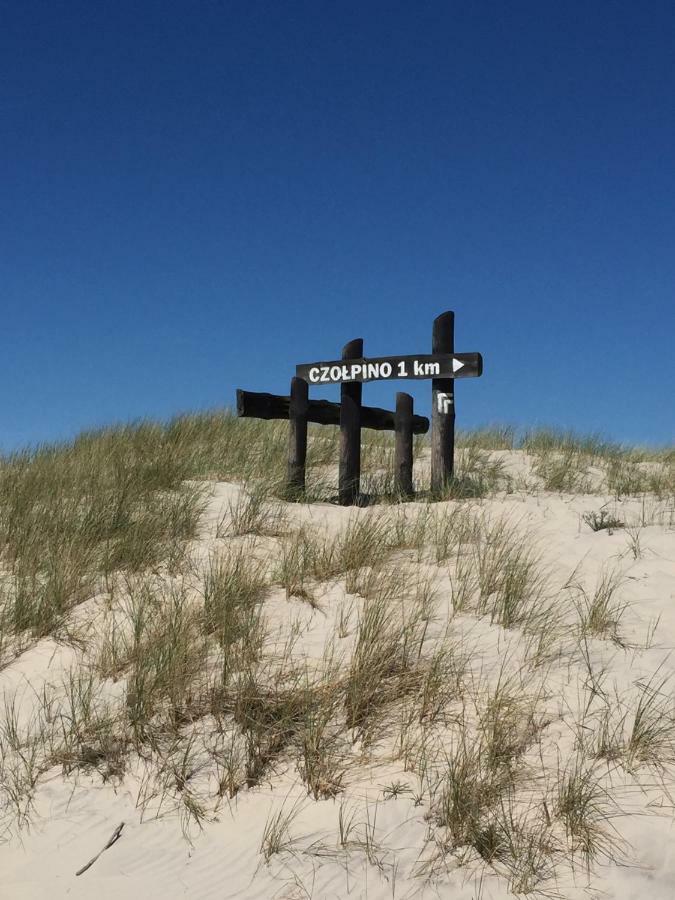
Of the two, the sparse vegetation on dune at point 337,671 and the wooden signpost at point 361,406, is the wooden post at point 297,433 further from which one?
the sparse vegetation on dune at point 337,671

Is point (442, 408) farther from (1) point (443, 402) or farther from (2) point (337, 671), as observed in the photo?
(2) point (337, 671)

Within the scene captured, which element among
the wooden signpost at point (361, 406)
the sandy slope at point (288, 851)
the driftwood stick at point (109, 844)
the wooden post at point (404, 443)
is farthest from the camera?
the wooden post at point (404, 443)

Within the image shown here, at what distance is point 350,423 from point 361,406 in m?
0.29

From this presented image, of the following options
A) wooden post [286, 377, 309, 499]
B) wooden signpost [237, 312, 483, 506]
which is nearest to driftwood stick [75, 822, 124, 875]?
wooden signpost [237, 312, 483, 506]

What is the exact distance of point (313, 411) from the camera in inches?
364

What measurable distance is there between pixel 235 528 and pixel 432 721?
3.23 m

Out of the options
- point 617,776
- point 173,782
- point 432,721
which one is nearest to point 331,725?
point 432,721

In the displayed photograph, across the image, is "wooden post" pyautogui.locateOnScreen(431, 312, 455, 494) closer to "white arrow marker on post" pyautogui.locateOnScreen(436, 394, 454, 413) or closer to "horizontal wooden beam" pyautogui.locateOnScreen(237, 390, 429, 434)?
"white arrow marker on post" pyautogui.locateOnScreen(436, 394, 454, 413)

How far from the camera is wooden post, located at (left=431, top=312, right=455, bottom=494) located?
340 inches

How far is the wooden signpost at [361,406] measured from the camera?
28.2 feet

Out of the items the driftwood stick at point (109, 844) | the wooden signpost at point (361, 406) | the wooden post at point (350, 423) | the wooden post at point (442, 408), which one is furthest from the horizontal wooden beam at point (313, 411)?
the driftwood stick at point (109, 844)

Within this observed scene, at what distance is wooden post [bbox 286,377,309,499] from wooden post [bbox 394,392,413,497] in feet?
A: 3.85

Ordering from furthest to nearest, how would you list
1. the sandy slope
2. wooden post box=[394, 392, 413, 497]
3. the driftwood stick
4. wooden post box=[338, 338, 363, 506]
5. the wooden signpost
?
wooden post box=[394, 392, 413, 497]
wooden post box=[338, 338, 363, 506]
the wooden signpost
the driftwood stick
the sandy slope

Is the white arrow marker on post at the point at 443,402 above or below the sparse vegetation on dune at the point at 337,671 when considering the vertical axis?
above
